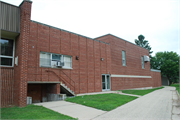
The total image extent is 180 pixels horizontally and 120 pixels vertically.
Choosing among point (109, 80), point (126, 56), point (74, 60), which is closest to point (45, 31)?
point (74, 60)

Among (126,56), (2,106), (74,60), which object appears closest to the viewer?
(2,106)

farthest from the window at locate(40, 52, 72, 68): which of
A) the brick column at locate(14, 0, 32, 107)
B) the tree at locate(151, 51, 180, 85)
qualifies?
the tree at locate(151, 51, 180, 85)

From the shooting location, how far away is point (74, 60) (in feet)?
50.4

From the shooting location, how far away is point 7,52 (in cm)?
979

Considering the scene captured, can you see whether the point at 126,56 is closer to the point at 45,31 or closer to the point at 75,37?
the point at 75,37

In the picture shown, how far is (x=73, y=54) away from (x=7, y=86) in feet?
24.5

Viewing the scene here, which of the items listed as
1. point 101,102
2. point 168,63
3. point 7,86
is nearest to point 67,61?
point 101,102

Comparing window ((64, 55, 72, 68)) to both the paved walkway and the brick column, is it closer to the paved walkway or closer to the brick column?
the paved walkway

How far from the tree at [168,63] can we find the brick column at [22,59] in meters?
48.2

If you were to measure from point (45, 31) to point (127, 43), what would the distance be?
15.8m

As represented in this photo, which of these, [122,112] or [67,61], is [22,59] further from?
[122,112]

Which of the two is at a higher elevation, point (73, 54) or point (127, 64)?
point (73, 54)

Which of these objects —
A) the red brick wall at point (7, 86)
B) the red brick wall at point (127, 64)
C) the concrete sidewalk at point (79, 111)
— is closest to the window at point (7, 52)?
the red brick wall at point (7, 86)

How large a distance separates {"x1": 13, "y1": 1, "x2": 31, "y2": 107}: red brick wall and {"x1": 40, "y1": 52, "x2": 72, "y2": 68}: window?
10.7ft
